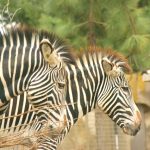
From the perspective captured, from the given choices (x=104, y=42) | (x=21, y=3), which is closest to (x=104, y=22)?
(x=104, y=42)

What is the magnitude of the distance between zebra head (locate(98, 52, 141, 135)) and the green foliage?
760mm

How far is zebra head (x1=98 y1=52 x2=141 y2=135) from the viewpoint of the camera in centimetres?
641

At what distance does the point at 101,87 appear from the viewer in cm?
647

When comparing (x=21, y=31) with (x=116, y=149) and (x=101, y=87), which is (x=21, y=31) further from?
(x=116, y=149)

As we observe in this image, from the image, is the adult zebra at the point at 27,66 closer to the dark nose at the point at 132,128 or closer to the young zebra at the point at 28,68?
the young zebra at the point at 28,68

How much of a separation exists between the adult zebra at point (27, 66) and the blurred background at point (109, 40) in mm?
1982

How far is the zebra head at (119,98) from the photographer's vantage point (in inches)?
253

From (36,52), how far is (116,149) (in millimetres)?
2570

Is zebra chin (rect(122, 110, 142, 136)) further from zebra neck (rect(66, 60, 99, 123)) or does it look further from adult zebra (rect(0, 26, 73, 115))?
adult zebra (rect(0, 26, 73, 115))

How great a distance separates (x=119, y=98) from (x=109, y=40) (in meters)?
1.57

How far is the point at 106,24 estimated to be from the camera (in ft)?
24.8

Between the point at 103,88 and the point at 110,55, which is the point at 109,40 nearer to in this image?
the point at 110,55

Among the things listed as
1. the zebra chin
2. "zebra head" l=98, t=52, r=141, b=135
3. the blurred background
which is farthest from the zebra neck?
the blurred background

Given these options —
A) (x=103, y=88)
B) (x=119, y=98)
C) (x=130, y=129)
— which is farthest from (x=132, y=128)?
(x=103, y=88)
